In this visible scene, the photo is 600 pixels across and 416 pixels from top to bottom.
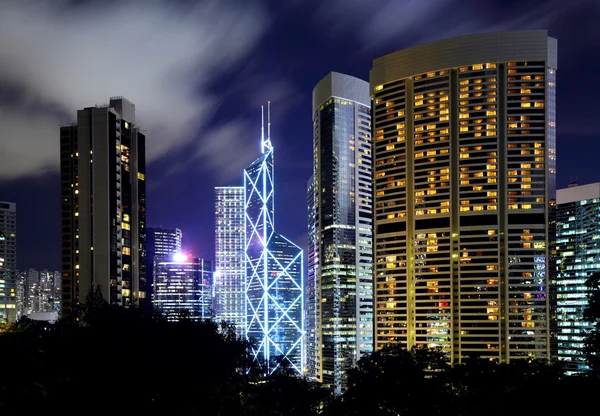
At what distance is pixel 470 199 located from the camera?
79438 mm

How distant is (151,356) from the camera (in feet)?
86.8

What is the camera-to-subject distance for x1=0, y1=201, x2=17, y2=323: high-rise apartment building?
93875 millimetres

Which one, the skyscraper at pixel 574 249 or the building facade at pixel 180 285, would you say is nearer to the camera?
the skyscraper at pixel 574 249

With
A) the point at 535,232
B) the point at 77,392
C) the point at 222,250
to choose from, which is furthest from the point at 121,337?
the point at 222,250

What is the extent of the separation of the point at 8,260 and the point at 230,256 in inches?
2640

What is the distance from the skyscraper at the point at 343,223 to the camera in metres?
107

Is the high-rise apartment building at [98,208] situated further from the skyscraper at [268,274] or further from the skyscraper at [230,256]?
the skyscraper at [230,256]

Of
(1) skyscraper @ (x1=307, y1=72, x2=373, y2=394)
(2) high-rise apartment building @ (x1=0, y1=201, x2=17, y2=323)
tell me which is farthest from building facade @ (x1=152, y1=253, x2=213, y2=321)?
Answer: (1) skyscraper @ (x1=307, y1=72, x2=373, y2=394)

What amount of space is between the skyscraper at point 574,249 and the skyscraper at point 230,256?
82.5 m

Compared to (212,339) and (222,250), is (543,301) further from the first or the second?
(222,250)

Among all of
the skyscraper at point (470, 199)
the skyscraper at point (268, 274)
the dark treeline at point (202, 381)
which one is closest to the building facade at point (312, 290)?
the skyscraper at point (268, 274)

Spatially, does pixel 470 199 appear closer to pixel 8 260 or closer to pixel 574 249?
pixel 574 249

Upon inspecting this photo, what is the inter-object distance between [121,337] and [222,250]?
14709 centimetres

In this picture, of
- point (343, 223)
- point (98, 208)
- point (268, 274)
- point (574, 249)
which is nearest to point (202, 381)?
point (98, 208)
